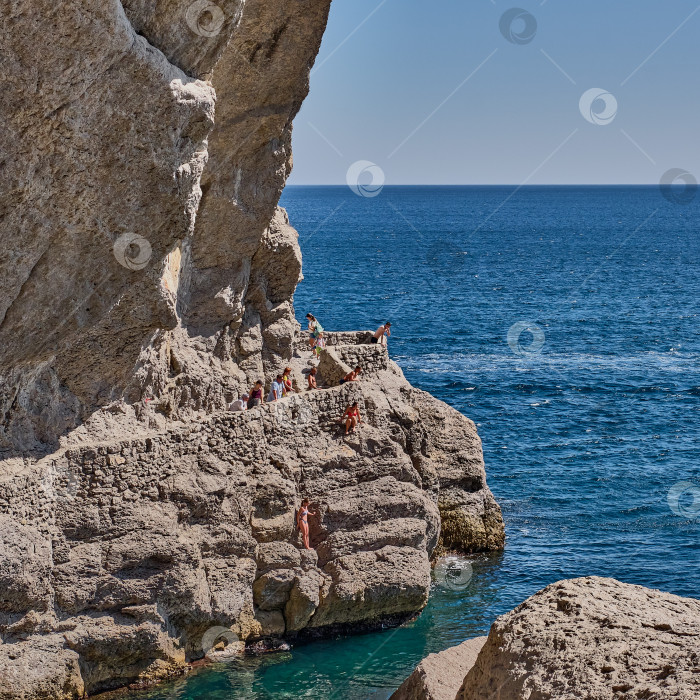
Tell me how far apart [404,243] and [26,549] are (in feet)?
427

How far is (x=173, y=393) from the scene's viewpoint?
29266mm

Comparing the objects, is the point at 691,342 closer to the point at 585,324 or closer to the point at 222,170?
A: the point at 585,324

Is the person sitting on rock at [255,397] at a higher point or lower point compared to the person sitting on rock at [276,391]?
lower

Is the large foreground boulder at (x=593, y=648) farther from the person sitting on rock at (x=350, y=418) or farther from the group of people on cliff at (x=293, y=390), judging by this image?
the person sitting on rock at (x=350, y=418)

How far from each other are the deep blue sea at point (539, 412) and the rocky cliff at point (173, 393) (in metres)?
1.52

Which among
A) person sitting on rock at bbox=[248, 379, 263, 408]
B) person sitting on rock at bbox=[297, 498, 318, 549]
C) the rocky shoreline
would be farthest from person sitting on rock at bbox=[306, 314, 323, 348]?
person sitting on rock at bbox=[297, 498, 318, 549]

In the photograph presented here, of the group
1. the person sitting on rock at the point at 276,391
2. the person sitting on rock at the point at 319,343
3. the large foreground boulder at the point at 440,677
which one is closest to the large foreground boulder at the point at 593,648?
the large foreground boulder at the point at 440,677

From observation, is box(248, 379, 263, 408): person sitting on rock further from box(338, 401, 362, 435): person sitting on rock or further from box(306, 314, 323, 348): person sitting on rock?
box(306, 314, 323, 348): person sitting on rock

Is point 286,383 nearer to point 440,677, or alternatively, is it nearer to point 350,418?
point 350,418

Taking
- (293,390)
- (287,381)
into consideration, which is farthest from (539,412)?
(287,381)

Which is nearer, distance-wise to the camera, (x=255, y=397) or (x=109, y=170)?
(x=109, y=170)

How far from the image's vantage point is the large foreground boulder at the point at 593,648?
1273 cm

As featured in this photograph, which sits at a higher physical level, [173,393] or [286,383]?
[286,383]

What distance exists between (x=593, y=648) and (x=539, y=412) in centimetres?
4008
